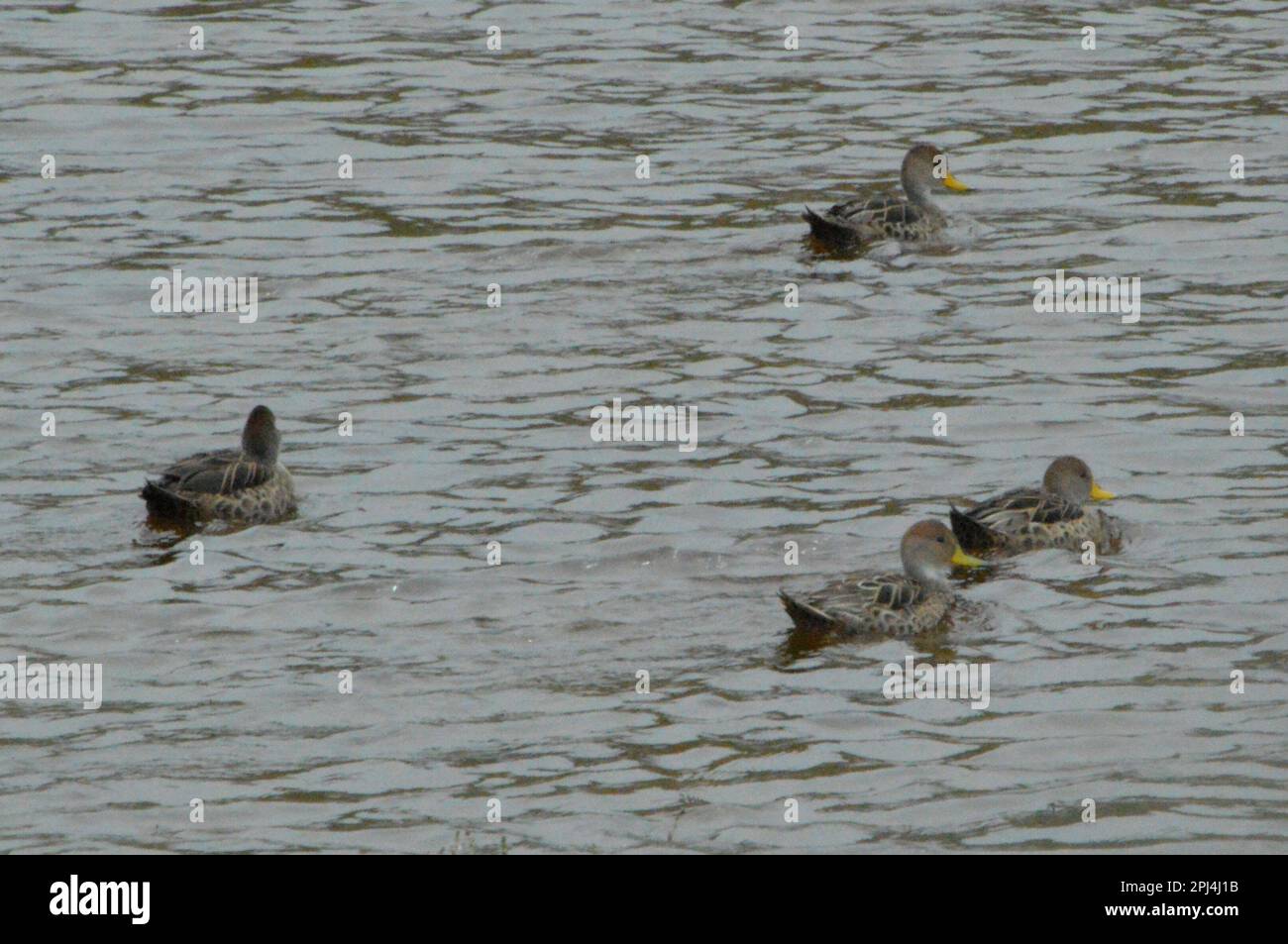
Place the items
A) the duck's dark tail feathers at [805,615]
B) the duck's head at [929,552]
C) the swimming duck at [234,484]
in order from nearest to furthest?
the duck's dark tail feathers at [805,615], the duck's head at [929,552], the swimming duck at [234,484]

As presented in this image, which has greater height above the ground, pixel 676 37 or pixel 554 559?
pixel 676 37

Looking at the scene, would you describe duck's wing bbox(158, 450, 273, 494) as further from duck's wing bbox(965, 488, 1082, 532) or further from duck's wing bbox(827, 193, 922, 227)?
duck's wing bbox(827, 193, 922, 227)

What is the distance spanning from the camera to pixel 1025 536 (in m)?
14.0

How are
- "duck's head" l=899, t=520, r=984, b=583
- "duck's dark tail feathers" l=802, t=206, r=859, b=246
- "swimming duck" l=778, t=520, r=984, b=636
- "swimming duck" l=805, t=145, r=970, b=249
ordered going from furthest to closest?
"swimming duck" l=805, t=145, r=970, b=249 < "duck's dark tail feathers" l=802, t=206, r=859, b=246 < "duck's head" l=899, t=520, r=984, b=583 < "swimming duck" l=778, t=520, r=984, b=636

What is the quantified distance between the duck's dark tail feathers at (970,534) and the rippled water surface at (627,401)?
327 mm

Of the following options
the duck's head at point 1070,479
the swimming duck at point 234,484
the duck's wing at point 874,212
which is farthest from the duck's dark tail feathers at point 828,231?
the swimming duck at point 234,484

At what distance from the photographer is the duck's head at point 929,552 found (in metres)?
13.2

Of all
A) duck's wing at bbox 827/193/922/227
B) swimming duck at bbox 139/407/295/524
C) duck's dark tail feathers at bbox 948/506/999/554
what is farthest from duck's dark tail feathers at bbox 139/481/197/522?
duck's wing at bbox 827/193/922/227

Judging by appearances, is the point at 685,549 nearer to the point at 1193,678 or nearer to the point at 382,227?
the point at 1193,678

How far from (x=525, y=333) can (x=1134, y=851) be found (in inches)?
346

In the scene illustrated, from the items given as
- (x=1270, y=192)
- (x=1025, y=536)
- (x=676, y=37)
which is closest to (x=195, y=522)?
(x=1025, y=536)

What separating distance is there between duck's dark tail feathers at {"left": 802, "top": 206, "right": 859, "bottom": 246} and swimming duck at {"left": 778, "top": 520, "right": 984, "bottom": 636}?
6457mm

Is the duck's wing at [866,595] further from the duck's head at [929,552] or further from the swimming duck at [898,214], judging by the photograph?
the swimming duck at [898,214]

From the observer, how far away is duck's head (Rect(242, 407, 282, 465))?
14.9 meters
